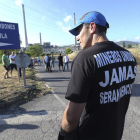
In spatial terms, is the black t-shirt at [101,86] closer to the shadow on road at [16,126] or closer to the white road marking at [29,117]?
the shadow on road at [16,126]

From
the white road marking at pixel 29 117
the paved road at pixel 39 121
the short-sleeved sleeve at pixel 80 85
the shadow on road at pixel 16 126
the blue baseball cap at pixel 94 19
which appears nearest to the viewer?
the short-sleeved sleeve at pixel 80 85

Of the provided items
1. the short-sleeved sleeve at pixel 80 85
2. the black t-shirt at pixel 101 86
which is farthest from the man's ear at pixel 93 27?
the short-sleeved sleeve at pixel 80 85

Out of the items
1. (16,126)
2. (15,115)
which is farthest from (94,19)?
(15,115)

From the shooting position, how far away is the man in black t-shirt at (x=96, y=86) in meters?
0.97

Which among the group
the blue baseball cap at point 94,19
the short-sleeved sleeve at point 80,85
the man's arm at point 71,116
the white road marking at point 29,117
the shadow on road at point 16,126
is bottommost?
the shadow on road at point 16,126

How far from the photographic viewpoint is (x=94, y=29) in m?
1.16

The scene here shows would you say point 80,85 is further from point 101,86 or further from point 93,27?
point 93,27

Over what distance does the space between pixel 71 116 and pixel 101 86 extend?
0.35m

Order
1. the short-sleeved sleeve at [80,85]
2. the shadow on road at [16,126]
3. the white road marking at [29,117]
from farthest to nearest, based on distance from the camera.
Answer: the white road marking at [29,117]
the shadow on road at [16,126]
the short-sleeved sleeve at [80,85]

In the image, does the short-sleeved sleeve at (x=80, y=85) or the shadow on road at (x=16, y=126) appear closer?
the short-sleeved sleeve at (x=80, y=85)

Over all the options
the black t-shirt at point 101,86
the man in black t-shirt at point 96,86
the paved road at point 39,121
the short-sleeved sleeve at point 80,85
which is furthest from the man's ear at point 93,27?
the paved road at point 39,121

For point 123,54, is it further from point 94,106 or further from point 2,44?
point 2,44

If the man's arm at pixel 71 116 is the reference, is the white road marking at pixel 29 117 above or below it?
below

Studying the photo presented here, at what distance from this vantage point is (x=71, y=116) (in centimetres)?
104
